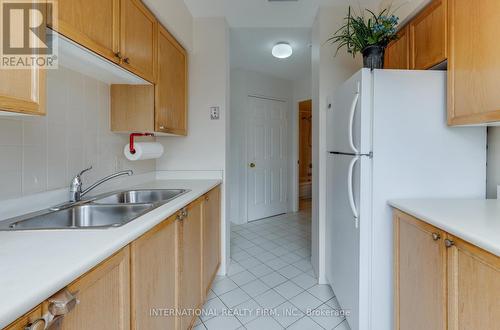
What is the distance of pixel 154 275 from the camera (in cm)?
102

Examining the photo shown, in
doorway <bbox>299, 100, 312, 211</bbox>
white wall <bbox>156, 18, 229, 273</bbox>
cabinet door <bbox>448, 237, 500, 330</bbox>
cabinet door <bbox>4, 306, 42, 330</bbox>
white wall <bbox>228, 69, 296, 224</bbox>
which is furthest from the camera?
doorway <bbox>299, 100, 312, 211</bbox>

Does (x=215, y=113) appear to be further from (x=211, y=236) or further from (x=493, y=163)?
(x=493, y=163)

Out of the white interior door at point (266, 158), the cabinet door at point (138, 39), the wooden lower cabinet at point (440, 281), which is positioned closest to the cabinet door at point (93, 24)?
the cabinet door at point (138, 39)

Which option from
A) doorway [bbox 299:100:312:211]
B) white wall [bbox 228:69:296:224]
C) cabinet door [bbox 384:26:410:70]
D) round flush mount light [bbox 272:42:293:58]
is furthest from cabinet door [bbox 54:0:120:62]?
doorway [bbox 299:100:312:211]

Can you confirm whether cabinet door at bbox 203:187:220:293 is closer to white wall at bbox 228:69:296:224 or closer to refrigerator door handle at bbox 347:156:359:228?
refrigerator door handle at bbox 347:156:359:228

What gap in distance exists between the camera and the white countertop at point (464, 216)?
81 centimetres

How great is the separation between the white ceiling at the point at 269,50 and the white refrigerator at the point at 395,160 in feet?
4.87

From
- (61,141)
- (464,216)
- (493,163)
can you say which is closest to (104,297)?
(61,141)

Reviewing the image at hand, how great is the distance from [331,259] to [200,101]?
5.91 ft

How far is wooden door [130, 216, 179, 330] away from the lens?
89cm

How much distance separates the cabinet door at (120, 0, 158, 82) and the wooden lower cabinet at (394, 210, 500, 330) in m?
1.68

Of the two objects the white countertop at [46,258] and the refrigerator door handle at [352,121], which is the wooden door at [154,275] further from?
the refrigerator door handle at [352,121]

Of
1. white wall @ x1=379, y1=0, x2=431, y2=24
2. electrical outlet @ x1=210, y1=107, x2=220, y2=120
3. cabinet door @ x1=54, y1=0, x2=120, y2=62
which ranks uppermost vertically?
white wall @ x1=379, y1=0, x2=431, y2=24

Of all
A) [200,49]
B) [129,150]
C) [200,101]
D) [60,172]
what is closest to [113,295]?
[60,172]
